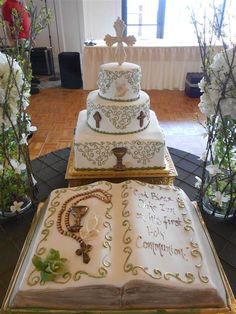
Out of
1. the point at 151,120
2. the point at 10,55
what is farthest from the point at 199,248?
the point at 10,55

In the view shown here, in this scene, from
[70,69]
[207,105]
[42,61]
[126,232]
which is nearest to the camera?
[126,232]

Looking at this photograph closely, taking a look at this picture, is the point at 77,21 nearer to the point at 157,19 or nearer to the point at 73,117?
the point at 157,19

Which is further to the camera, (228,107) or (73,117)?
(73,117)

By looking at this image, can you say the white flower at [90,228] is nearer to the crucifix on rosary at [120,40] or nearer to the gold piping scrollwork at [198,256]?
the gold piping scrollwork at [198,256]

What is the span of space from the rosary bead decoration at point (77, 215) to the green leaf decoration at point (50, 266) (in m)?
0.06

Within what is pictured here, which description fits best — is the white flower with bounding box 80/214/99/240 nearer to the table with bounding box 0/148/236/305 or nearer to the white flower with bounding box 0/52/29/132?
the table with bounding box 0/148/236/305

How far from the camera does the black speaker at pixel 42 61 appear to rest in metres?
4.20

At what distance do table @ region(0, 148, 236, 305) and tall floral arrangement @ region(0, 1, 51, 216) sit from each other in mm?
97

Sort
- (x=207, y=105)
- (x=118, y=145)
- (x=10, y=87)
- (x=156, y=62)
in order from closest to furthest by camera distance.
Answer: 1. (x=10, y=87)
2. (x=207, y=105)
3. (x=118, y=145)
4. (x=156, y=62)

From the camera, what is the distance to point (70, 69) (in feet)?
13.2

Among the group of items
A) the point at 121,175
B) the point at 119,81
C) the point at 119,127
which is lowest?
the point at 121,175

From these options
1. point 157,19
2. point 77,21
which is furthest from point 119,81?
point 157,19

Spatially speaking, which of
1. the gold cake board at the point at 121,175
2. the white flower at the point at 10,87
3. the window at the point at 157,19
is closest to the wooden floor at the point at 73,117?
the gold cake board at the point at 121,175

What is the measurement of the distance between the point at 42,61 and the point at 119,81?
11.2 feet
